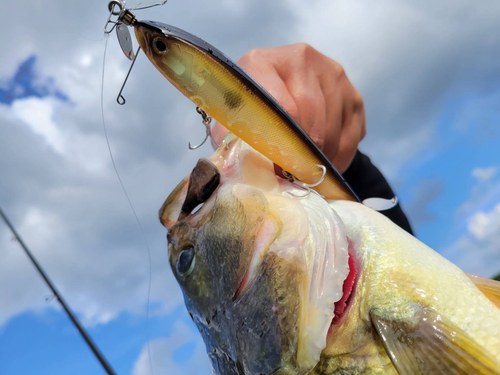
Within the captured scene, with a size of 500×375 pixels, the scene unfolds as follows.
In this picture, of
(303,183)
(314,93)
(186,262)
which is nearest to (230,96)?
(303,183)

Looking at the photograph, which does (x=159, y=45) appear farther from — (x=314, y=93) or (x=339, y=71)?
(x=339, y=71)

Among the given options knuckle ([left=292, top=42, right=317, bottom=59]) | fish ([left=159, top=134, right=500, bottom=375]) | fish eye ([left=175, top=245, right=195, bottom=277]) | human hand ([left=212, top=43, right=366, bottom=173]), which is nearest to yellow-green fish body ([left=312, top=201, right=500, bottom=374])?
fish ([left=159, top=134, right=500, bottom=375])

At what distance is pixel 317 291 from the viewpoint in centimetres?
137

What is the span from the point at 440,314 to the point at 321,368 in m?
0.44

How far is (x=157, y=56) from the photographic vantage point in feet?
4.35

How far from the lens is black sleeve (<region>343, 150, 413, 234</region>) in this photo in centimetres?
416

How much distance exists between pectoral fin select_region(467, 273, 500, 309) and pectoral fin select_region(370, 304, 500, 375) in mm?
348

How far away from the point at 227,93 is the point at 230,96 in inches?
0.6

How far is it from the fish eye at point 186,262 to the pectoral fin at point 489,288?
1.16 metres

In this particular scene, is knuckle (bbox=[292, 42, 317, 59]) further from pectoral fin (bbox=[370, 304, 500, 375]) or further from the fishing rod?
the fishing rod

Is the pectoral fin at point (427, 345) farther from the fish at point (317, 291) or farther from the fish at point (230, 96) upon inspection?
the fish at point (230, 96)

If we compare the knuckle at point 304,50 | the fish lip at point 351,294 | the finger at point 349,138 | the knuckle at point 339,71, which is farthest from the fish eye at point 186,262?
the knuckle at point 339,71

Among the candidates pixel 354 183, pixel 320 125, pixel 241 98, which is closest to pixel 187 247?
pixel 241 98

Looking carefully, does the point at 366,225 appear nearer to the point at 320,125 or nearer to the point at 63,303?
the point at 320,125
